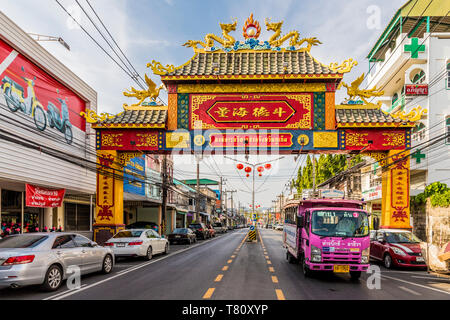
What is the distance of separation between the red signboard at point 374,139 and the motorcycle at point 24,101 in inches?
594

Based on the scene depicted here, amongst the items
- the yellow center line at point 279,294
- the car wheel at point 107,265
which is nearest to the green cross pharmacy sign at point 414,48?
the yellow center line at point 279,294

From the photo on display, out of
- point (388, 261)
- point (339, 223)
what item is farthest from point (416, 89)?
point (339, 223)

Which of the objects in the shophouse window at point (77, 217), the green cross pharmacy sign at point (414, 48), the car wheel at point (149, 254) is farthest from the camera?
the green cross pharmacy sign at point (414, 48)

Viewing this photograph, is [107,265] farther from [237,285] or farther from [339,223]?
[339,223]

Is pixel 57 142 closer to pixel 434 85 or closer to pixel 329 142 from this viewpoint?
pixel 329 142

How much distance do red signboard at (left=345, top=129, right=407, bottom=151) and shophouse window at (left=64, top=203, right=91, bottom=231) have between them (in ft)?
58.6

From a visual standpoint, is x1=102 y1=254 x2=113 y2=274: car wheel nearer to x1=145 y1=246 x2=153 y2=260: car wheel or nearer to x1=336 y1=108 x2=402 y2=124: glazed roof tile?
x1=145 y1=246 x2=153 y2=260: car wheel

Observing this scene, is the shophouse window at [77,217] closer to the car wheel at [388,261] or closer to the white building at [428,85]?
the car wheel at [388,261]

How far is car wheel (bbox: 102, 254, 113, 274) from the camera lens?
13.0 metres

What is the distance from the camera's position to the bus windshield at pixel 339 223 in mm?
11508

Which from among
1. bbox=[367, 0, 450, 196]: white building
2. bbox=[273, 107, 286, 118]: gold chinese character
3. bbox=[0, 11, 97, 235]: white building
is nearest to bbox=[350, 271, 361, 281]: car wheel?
bbox=[273, 107, 286, 118]: gold chinese character

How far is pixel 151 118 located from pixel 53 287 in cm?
1088

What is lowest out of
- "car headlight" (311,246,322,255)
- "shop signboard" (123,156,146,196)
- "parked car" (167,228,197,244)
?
"parked car" (167,228,197,244)
